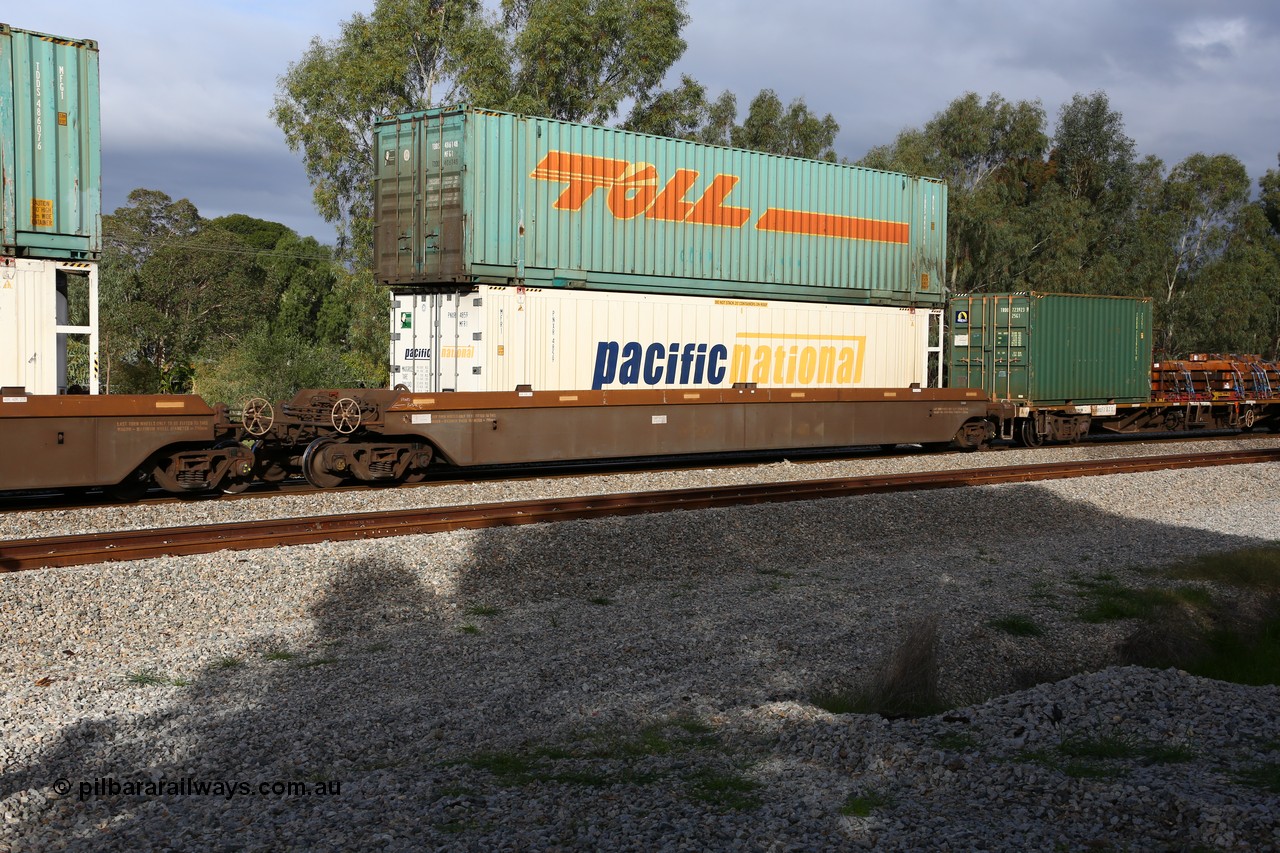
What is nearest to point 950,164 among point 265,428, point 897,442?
point 897,442

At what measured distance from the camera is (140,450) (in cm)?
1249

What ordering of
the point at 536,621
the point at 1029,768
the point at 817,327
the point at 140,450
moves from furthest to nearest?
the point at 817,327, the point at 140,450, the point at 536,621, the point at 1029,768

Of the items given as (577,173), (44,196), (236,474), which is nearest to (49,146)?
(44,196)

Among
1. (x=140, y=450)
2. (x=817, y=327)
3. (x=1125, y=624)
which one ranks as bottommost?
(x=1125, y=624)

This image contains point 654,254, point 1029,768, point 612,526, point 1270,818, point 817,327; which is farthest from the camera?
point 817,327

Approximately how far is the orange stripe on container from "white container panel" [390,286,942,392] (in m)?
1.26

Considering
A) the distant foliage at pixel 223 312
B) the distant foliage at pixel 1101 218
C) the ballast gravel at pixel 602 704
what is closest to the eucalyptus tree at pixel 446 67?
the distant foliage at pixel 223 312

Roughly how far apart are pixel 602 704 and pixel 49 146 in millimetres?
10035

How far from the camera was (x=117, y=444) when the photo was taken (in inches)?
484

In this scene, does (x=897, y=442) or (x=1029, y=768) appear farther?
(x=897, y=442)

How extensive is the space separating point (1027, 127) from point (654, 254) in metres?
43.8

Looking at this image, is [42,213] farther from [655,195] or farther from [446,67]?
[446,67]

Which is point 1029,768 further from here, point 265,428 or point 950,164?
point 950,164

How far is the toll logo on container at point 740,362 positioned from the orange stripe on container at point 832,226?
1.80 metres
